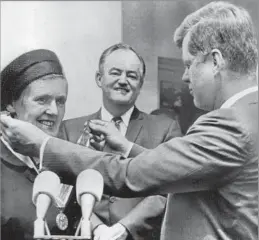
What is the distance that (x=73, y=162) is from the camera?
1562mm

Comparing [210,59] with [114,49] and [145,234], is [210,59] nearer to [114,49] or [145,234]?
[114,49]

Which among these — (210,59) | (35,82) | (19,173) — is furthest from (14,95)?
(210,59)

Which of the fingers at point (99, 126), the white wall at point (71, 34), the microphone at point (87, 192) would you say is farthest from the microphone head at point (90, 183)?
the white wall at point (71, 34)

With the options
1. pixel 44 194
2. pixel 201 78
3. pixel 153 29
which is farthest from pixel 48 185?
pixel 153 29

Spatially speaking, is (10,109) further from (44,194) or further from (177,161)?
(177,161)

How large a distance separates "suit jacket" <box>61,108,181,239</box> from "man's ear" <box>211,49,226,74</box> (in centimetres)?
34

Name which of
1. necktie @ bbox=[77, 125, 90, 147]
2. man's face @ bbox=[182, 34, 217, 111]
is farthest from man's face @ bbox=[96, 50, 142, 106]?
man's face @ bbox=[182, 34, 217, 111]

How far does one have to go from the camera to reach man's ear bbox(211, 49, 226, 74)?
5.38 feet

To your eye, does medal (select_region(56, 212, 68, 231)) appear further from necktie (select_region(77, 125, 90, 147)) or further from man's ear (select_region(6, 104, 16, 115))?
man's ear (select_region(6, 104, 16, 115))

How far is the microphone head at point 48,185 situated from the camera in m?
1.64

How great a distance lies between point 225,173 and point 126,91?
543 mm

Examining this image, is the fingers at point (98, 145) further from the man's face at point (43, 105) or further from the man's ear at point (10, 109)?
the man's ear at point (10, 109)

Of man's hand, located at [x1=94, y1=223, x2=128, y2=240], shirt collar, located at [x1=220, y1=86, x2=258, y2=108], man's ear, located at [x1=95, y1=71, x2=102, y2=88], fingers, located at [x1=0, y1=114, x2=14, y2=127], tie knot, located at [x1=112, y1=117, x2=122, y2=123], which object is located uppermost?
man's ear, located at [x1=95, y1=71, x2=102, y2=88]

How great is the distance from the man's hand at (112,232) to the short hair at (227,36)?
2.12 feet
